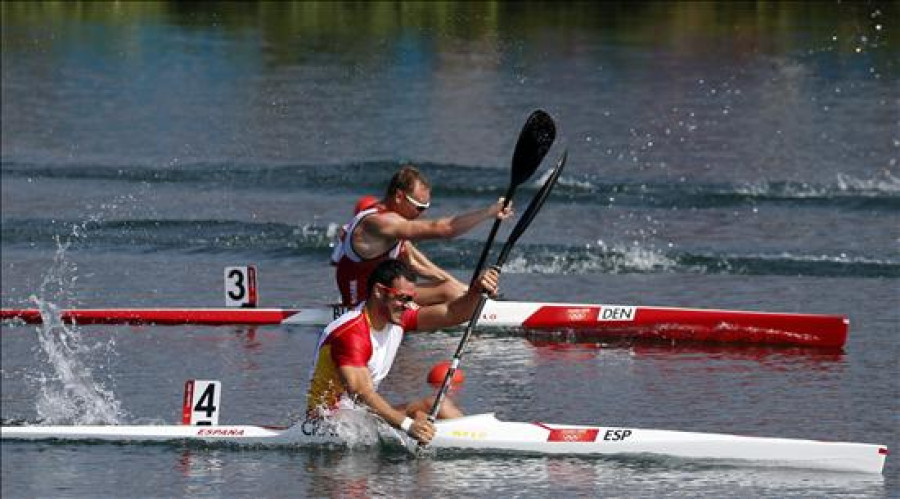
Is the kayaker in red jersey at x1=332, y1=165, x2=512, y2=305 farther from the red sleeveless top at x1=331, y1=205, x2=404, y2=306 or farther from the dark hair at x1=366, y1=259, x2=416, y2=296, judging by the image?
the dark hair at x1=366, y1=259, x2=416, y2=296

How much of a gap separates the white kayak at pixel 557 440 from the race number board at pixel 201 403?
8cm

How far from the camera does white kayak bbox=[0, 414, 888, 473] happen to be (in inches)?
687

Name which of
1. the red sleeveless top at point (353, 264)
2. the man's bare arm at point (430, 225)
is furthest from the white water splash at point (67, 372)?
the man's bare arm at point (430, 225)

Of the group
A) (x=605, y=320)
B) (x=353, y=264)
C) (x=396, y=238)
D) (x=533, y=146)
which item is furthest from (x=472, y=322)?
(x=605, y=320)

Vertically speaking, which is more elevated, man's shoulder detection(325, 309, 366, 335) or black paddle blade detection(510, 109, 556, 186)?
black paddle blade detection(510, 109, 556, 186)

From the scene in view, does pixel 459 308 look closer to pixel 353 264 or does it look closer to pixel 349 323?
pixel 349 323

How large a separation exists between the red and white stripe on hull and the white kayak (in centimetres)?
459

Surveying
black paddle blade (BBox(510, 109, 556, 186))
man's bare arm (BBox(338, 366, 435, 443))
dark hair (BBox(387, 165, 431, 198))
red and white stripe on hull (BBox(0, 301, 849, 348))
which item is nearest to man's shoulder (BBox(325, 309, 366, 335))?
man's bare arm (BBox(338, 366, 435, 443))

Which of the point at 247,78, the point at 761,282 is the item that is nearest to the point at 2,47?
the point at 247,78

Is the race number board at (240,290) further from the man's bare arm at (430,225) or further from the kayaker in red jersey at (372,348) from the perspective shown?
the kayaker in red jersey at (372,348)

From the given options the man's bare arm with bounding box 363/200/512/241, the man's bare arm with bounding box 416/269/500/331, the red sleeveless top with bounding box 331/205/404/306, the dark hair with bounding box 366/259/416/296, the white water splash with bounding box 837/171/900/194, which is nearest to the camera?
the man's bare arm with bounding box 416/269/500/331

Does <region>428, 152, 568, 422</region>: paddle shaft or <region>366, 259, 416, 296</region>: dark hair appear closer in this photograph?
<region>366, 259, 416, 296</region>: dark hair

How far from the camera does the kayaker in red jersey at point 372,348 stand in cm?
1745

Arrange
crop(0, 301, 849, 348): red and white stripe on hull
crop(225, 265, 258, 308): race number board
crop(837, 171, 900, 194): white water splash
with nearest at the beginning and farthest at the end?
crop(0, 301, 849, 348): red and white stripe on hull → crop(225, 265, 258, 308): race number board → crop(837, 171, 900, 194): white water splash
